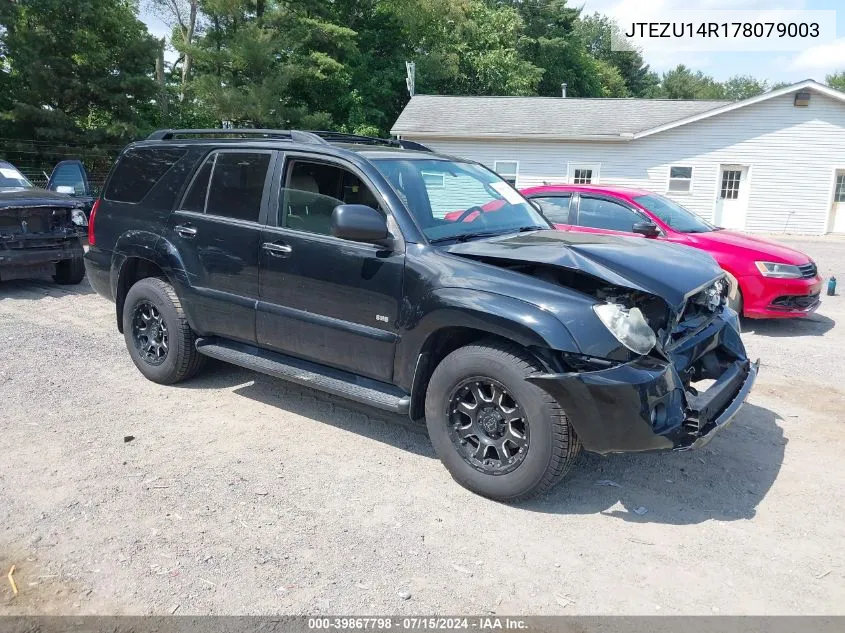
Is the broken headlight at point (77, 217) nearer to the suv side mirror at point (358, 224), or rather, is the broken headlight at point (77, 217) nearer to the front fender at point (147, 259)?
the front fender at point (147, 259)

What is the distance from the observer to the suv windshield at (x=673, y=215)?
8.34 meters

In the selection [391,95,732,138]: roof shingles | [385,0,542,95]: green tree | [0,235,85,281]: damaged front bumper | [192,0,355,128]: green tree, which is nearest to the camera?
[0,235,85,281]: damaged front bumper

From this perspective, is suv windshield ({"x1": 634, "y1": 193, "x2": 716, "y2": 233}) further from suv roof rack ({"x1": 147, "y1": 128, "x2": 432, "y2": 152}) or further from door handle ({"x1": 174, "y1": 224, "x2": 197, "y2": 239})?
door handle ({"x1": 174, "y1": 224, "x2": 197, "y2": 239})

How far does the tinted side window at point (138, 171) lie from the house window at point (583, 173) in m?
20.3

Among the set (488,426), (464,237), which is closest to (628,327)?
(488,426)

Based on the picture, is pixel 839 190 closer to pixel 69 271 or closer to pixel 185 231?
pixel 69 271

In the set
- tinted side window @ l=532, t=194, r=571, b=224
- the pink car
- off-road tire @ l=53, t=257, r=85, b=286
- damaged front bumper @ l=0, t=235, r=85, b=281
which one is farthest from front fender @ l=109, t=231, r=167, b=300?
tinted side window @ l=532, t=194, r=571, b=224

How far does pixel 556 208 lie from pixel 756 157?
17.4 metres

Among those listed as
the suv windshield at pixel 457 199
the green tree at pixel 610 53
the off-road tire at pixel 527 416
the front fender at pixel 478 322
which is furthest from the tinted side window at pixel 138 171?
the green tree at pixel 610 53

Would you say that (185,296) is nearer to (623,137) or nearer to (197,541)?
(197,541)

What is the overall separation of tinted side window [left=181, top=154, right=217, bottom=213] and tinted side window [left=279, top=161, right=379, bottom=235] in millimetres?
834

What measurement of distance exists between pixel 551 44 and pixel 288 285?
46.8 meters

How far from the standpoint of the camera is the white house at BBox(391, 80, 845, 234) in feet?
72.5

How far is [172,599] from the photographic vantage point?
2.99 meters
